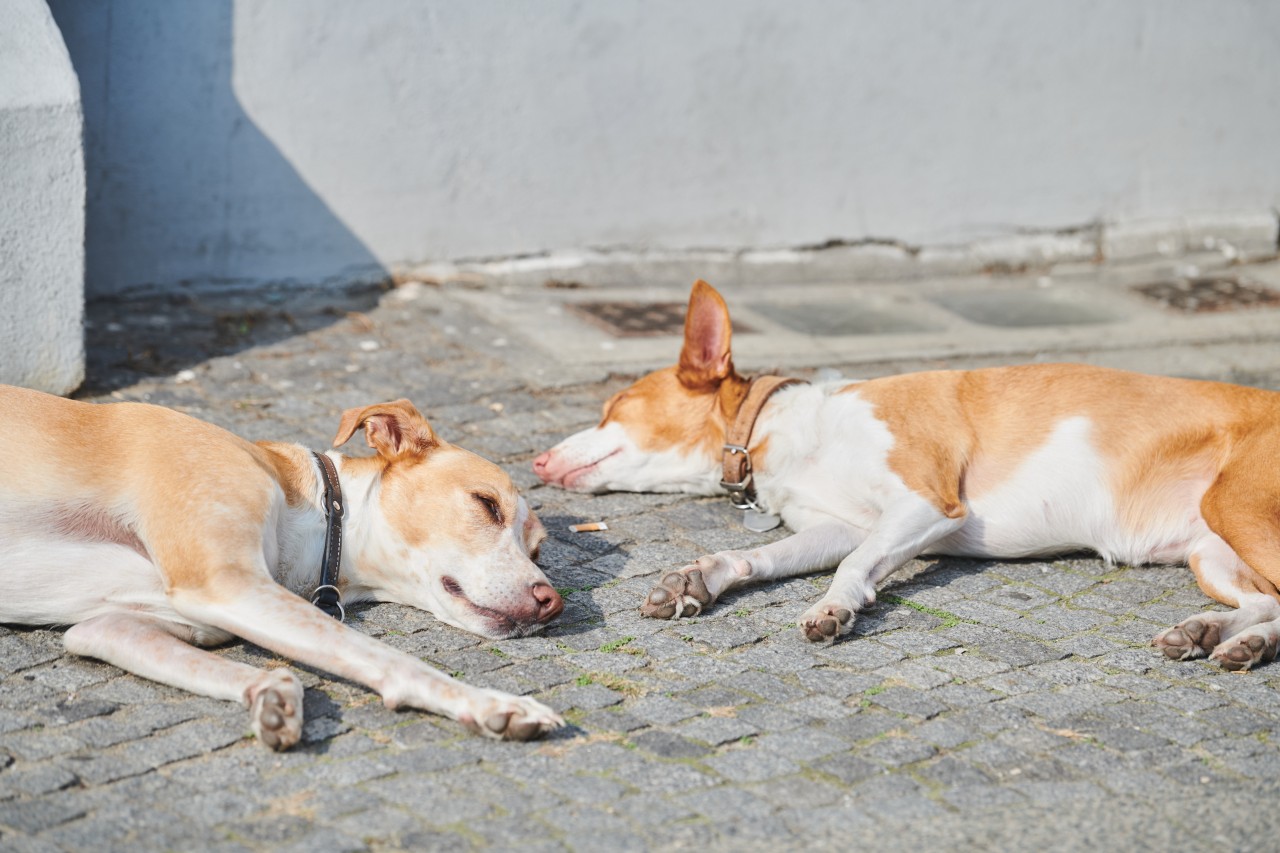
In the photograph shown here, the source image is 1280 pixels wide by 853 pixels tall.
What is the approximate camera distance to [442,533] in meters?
3.92

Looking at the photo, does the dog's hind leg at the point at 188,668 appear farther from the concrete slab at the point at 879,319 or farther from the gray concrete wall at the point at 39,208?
the concrete slab at the point at 879,319

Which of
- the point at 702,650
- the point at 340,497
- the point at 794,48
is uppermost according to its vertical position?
the point at 794,48

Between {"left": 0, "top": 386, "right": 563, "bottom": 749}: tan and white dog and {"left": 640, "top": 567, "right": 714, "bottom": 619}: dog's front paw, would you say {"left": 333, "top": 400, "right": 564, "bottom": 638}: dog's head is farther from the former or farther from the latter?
{"left": 640, "top": 567, "right": 714, "bottom": 619}: dog's front paw

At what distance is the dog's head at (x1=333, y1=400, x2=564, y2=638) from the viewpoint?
3895 millimetres

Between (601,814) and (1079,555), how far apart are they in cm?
260

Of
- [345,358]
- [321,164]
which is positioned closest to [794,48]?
[321,164]

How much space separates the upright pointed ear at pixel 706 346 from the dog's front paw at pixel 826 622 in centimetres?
125

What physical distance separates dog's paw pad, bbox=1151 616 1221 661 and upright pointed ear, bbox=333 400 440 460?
233 centimetres

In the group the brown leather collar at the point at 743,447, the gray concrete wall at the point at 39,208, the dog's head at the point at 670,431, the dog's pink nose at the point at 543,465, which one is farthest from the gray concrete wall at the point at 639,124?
the brown leather collar at the point at 743,447

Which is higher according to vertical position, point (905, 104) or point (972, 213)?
point (905, 104)

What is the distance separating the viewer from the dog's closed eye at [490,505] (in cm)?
398

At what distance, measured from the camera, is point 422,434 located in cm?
412

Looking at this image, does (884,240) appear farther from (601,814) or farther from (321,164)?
(601,814)

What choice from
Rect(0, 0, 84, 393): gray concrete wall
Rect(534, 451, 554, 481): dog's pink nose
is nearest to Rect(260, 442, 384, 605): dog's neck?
Rect(534, 451, 554, 481): dog's pink nose
